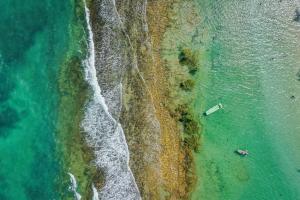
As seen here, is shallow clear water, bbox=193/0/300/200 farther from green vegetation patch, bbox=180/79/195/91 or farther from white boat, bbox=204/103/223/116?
green vegetation patch, bbox=180/79/195/91

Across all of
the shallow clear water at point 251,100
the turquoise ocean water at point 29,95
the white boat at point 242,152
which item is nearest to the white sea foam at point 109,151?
the turquoise ocean water at point 29,95

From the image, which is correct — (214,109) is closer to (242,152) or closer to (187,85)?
(187,85)

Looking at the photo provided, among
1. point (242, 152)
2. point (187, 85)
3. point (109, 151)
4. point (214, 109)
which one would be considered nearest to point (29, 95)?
point (109, 151)

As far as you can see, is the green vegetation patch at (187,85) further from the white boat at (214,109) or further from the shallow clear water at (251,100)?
the white boat at (214,109)

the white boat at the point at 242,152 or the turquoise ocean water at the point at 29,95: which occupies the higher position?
the turquoise ocean water at the point at 29,95

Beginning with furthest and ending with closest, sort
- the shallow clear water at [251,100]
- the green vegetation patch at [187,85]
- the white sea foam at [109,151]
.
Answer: the shallow clear water at [251,100] → the green vegetation patch at [187,85] → the white sea foam at [109,151]

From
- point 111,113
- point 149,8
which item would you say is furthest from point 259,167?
point 149,8

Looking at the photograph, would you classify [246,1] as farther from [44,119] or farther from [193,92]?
[44,119]
